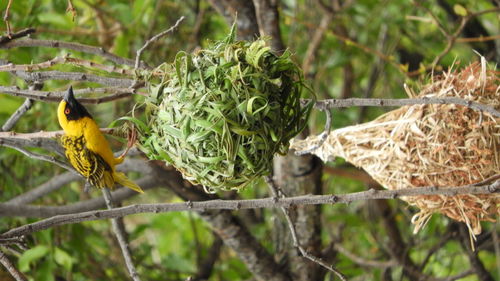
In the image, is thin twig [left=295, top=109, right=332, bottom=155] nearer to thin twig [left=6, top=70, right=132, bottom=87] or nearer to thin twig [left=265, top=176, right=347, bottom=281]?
thin twig [left=265, top=176, right=347, bottom=281]

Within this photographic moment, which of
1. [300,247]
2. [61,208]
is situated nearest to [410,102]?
[300,247]

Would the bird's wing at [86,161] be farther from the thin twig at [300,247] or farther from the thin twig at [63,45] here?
the thin twig at [300,247]

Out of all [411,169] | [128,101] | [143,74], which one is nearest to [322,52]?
[128,101]

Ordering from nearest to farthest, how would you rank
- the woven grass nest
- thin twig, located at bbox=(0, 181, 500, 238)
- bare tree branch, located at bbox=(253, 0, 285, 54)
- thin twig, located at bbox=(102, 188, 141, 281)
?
thin twig, located at bbox=(0, 181, 500, 238), thin twig, located at bbox=(102, 188, 141, 281), the woven grass nest, bare tree branch, located at bbox=(253, 0, 285, 54)

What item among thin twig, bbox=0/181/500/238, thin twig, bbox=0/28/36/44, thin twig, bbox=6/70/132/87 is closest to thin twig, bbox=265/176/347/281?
thin twig, bbox=0/181/500/238

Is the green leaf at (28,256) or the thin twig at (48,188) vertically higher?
the thin twig at (48,188)

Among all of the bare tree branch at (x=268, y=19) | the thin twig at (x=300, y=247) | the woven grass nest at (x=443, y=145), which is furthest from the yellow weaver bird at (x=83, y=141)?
the bare tree branch at (x=268, y=19)
